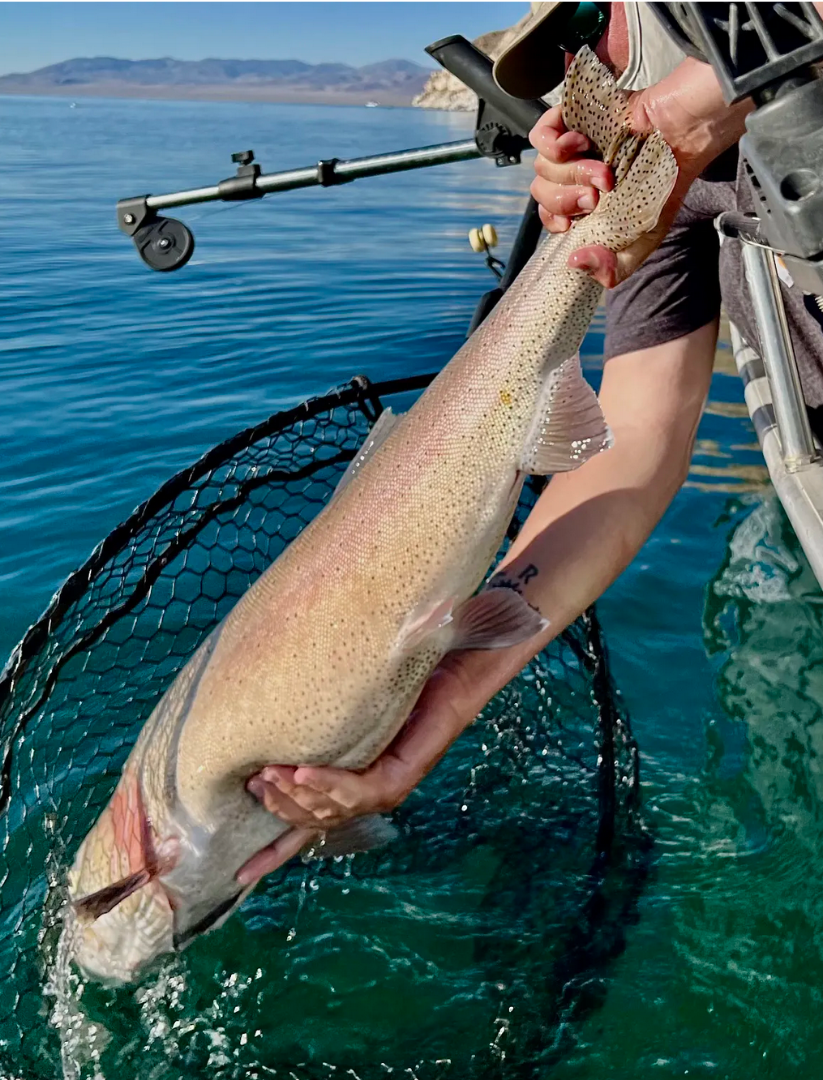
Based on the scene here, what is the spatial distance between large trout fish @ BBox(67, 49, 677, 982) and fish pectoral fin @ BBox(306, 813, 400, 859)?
0.29 meters

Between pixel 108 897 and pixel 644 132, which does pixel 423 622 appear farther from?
pixel 644 132

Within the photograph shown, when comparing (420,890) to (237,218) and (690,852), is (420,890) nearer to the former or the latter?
(690,852)

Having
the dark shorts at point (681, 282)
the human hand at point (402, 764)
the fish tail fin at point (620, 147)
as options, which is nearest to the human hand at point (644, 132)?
the fish tail fin at point (620, 147)

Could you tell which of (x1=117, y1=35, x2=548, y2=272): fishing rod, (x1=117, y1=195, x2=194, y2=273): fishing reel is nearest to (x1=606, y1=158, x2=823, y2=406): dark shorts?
(x1=117, y1=35, x2=548, y2=272): fishing rod

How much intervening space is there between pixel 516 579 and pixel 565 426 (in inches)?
18.0

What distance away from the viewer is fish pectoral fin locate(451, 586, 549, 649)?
8.38ft

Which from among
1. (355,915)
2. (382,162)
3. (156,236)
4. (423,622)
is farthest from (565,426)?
(156,236)

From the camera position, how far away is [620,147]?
7.47 ft

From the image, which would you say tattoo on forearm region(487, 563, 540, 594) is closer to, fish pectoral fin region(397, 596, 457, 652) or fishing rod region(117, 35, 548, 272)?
fish pectoral fin region(397, 596, 457, 652)

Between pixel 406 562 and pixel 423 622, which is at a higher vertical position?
pixel 406 562

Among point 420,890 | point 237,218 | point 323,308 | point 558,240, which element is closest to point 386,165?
point 558,240

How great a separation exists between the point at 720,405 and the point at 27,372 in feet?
18.7

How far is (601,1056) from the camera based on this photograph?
276 cm

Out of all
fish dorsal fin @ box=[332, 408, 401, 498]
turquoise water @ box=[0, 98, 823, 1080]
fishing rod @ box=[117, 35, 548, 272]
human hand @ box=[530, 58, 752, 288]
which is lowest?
turquoise water @ box=[0, 98, 823, 1080]
